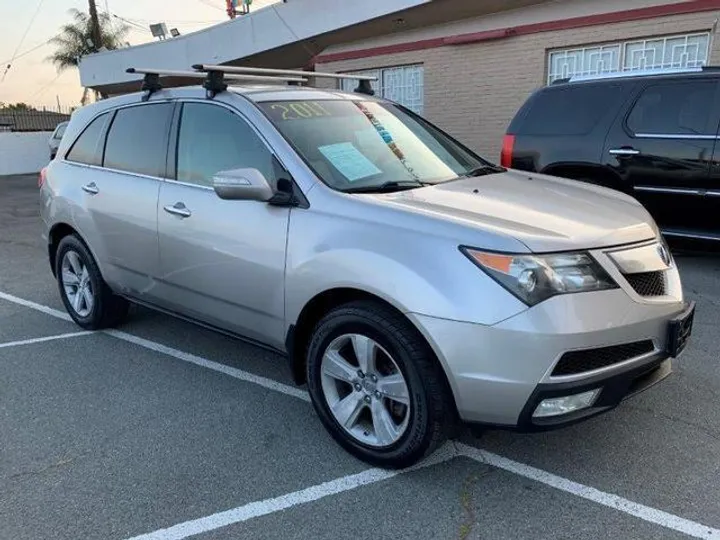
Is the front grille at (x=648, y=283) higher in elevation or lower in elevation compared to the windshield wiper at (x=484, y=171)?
lower

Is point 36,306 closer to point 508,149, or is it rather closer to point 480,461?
point 480,461

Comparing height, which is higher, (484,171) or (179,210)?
(484,171)

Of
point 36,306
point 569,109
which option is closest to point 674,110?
point 569,109

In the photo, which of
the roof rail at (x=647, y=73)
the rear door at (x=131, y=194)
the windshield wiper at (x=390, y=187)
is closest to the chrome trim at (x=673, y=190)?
the roof rail at (x=647, y=73)

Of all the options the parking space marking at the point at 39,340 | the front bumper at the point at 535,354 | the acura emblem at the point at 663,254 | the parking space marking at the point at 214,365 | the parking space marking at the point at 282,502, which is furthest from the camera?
the parking space marking at the point at 39,340

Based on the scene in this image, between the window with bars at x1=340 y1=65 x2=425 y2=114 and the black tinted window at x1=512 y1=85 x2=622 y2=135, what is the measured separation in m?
6.26

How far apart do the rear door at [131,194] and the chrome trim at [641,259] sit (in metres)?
2.79

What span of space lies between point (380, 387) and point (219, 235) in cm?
133

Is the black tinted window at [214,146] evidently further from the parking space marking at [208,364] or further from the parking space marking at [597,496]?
the parking space marking at [597,496]

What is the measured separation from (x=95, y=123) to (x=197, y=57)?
578 inches

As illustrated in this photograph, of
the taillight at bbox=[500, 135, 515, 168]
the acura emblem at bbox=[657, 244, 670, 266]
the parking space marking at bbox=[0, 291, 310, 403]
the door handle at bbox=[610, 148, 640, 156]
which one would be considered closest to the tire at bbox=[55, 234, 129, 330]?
the parking space marking at bbox=[0, 291, 310, 403]

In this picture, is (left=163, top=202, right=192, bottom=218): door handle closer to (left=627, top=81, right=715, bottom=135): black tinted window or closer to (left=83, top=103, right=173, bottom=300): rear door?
(left=83, top=103, right=173, bottom=300): rear door

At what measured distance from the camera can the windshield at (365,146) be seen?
3.55 metres

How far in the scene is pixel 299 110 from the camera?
3896 millimetres
